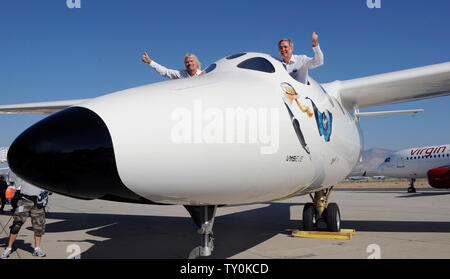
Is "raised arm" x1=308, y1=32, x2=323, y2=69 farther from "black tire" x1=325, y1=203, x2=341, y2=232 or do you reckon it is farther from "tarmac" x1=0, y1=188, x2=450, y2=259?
"black tire" x1=325, y1=203, x2=341, y2=232

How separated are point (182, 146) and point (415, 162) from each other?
3567 centimetres

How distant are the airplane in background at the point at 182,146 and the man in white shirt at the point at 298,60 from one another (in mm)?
825

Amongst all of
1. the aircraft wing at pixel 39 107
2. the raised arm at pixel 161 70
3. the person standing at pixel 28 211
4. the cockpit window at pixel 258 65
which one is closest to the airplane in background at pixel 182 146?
the cockpit window at pixel 258 65

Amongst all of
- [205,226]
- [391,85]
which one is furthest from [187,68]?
[391,85]

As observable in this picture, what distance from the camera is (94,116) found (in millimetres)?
2850

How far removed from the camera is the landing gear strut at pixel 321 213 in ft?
27.3

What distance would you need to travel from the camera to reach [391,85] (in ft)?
24.5

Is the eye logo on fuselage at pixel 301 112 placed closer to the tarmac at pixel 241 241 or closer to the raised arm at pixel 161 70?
the raised arm at pixel 161 70

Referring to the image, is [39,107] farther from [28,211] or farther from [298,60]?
[298,60]

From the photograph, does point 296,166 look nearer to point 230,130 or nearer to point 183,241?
point 230,130

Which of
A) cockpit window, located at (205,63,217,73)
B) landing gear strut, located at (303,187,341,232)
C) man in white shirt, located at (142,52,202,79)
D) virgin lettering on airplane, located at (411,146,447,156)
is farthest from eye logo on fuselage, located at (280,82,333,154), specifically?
virgin lettering on airplane, located at (411,146,447,156)

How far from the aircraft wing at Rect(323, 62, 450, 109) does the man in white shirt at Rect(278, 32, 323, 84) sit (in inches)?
57.7

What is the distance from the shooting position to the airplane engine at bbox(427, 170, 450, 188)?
24303 mm
